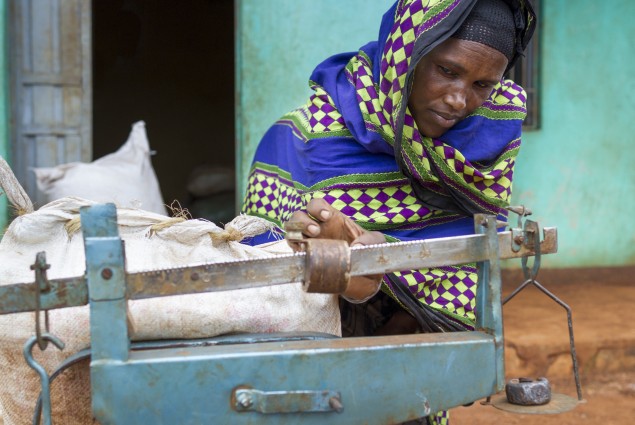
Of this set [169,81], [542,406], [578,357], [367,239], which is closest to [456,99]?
[367,239]

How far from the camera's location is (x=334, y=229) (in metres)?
1.84

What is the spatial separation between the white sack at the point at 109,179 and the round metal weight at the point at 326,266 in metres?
3.50

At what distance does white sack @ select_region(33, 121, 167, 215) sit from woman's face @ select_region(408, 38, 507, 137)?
280cm

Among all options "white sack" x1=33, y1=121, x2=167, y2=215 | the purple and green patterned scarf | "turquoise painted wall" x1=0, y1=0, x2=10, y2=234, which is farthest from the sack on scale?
"turquoise painted wall" x1=0, y1=0, x2=10, y2=234

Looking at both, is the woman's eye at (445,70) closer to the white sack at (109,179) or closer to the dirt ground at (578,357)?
the white sack at (109,179)

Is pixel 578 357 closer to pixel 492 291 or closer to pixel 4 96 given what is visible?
pixel 4 96

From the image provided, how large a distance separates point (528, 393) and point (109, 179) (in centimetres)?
386

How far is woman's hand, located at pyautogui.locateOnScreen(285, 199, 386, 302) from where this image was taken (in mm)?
1803

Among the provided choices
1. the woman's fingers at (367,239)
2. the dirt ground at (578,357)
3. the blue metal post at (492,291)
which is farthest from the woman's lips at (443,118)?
the dirt ground at (578,357)

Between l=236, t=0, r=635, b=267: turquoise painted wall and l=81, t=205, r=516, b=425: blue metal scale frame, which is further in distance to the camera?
l=236, t=0, r=635, b=267: turquoise painted wall

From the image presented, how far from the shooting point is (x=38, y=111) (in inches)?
223

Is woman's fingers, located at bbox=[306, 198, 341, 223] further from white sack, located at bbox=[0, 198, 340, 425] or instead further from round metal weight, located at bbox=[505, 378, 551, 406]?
round metal weight, located at bbox=[505, 378, 551, 406]

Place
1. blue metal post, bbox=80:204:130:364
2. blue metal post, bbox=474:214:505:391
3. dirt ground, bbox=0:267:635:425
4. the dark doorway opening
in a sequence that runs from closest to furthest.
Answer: blue metal post, bbox=80:204:130:364
blue metal post, bbox=474:214:505:391
dirt ground, bbox=0:267:635:425
the dark doorway opening

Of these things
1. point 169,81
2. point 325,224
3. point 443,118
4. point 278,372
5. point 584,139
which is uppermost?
point 169,81
